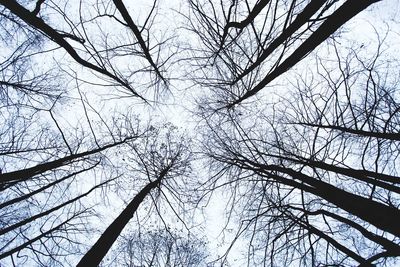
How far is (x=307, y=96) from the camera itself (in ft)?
20.3

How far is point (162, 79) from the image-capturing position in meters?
7.70

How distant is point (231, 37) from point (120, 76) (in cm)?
303

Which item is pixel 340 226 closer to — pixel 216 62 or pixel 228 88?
pixel 228 88

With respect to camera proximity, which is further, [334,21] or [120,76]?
[120,76]

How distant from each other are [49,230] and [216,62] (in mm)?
6094

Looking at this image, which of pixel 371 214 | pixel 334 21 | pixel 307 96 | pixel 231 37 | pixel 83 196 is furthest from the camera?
pixel 83 196

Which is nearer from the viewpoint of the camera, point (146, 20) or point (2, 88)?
point (146, 20)

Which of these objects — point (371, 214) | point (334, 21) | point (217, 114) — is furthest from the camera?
point (217, 114)

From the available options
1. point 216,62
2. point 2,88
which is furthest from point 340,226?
point 2,88

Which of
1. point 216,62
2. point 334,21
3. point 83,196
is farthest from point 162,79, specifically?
point 334,21

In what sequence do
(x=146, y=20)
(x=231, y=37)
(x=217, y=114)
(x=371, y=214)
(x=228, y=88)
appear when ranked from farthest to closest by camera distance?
1. (x=217, y=114)
2. (x=228, y=88)
3. (x=231, y=37)
4. (x=146, y=20)
5. (x=371, y=214)

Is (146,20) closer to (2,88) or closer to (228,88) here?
(228,88)

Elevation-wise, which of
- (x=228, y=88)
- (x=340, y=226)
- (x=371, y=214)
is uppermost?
(x=228, y=88)

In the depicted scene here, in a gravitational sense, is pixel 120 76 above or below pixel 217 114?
below
